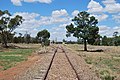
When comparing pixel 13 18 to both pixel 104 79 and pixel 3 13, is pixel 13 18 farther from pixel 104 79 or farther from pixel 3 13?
pixel 104 79

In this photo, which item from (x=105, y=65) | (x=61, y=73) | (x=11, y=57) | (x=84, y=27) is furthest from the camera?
(x=84, y=27)

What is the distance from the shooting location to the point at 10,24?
80.4 m

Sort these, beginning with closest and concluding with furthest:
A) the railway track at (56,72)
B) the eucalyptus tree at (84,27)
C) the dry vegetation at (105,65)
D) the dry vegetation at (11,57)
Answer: the railway track at (56,72), the dry vegetation at (105,65), the dry vegetation at (11,57), the eucalyptus tree at (84,27)

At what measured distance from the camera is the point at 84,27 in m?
63.2

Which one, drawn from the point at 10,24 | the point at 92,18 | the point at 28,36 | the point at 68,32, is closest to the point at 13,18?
the point at 10,24

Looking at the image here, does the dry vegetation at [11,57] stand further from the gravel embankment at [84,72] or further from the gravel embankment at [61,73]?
the gravel embankment at [84,72]

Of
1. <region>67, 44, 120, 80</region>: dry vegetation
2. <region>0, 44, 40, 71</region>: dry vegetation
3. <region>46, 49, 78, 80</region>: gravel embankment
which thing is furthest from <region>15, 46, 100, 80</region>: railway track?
<region>0, 44, 40, 71</region>: dry vegetation

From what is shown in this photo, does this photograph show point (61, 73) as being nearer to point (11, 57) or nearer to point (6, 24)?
point (11, 57)

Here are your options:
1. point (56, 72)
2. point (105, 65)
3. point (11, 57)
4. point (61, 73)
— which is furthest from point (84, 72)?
point (11, 57)

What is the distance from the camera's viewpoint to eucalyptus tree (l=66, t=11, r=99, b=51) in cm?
6244

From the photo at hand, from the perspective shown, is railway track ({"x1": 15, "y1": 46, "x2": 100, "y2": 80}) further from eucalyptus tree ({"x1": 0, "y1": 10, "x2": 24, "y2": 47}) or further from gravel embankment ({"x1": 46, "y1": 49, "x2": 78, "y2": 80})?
eucalyptus tree ({"x1": 0, "y1": 10, "x2": 24, "y2": 47})

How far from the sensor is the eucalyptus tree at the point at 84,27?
62438mm

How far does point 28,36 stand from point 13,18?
81966 mm

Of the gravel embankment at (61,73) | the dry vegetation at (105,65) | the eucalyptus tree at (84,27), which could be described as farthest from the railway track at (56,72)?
the eucalyptus tree at (84,27)
